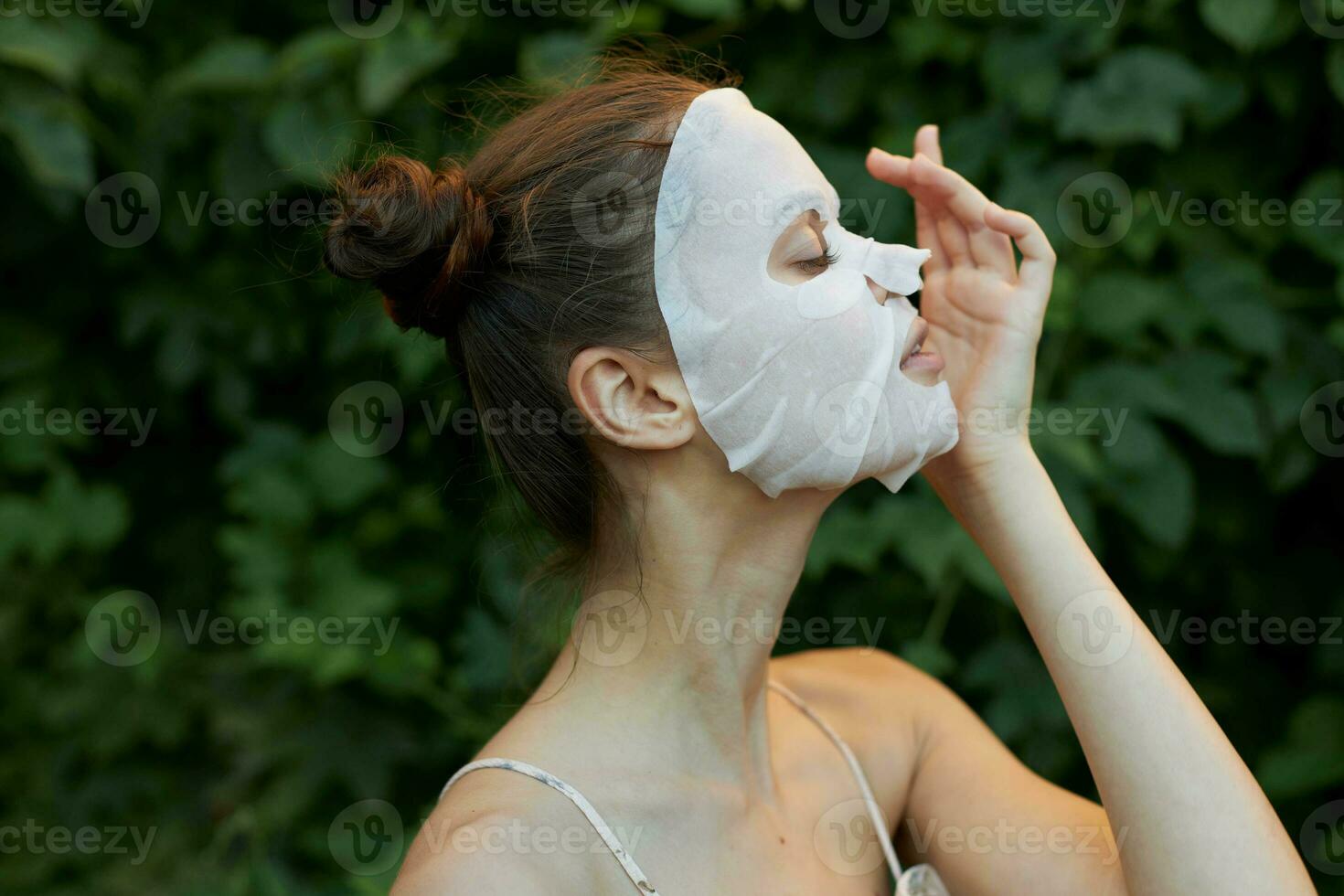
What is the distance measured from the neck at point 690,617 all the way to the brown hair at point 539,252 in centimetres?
8

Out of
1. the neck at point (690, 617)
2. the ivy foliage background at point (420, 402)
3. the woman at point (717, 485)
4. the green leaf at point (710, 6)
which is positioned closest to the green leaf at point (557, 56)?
the ivy foliage background at point (420, 402)

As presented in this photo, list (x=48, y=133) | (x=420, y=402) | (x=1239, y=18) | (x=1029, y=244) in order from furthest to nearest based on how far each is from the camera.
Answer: (x=420, y=402) < (x=48, y=133) < (x=1239, y=18) < (x=1029, y=244)

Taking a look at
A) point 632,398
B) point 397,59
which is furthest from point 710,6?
point 632,398

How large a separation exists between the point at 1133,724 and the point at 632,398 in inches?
24.8

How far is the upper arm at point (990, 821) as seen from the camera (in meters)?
1.38

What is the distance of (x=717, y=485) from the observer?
133cm

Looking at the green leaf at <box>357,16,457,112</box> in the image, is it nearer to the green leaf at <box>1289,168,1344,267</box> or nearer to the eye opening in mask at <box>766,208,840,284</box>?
the eye opening in mask at <box>766,208,840,284</box>

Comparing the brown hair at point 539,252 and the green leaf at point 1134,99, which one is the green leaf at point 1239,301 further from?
the brown hair at point 539,252

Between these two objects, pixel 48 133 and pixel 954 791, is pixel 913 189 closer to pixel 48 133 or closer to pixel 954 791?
pixel 954 791

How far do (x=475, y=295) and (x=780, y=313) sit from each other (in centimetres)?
36

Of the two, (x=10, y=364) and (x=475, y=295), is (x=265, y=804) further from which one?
(x=475, y=295)

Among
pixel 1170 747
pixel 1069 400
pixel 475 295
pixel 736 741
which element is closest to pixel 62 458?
pixel 475 295

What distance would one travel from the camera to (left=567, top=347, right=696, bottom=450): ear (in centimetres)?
129

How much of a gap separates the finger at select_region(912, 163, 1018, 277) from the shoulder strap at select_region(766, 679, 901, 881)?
23.9 inches
